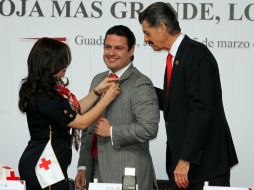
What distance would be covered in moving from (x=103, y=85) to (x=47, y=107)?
45cm

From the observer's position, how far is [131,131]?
2777 mm

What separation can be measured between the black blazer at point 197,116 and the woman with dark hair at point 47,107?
42 centimetres

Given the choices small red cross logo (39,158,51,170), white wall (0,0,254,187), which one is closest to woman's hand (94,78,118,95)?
small red cross logo (39,158,51,170)

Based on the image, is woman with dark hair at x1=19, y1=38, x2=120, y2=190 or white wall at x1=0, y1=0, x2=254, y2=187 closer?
woman with dark hair at x1=19, y1=38, x2=120, y2=190

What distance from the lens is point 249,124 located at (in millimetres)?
3982

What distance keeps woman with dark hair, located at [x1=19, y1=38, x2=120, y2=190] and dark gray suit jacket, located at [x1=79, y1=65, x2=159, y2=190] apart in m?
0.25

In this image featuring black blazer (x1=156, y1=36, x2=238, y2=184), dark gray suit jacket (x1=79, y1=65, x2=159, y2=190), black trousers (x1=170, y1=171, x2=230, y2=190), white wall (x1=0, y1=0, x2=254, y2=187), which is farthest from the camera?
white wall (x1=0, y1=0, x2=254, y2=187)

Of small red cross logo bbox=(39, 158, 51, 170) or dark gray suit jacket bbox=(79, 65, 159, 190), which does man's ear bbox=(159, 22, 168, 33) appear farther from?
small red cross logo bbox=(39, 158, 51, 170)

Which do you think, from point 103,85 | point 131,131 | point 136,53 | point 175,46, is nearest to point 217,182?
point 131,131

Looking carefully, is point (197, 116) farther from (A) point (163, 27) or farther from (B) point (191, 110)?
(A) point (163, 27)

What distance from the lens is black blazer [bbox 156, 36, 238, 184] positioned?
2469 millimetres

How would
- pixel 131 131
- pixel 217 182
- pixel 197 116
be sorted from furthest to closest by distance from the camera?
pixel 131 131 < pixel 217 182 < pixel 197 116

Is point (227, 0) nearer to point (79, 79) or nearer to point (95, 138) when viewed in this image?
point (79, 79)

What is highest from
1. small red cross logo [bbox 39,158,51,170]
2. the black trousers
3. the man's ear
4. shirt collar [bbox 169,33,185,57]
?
the man's ear
